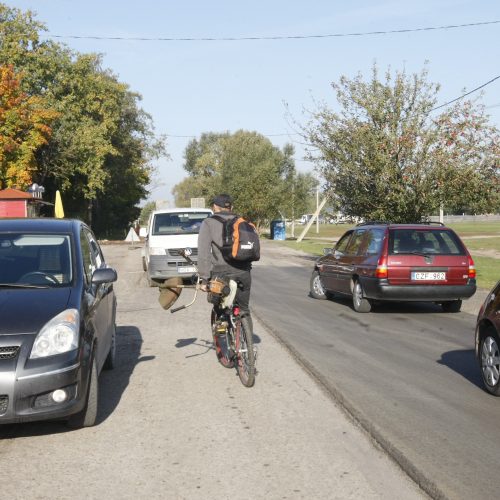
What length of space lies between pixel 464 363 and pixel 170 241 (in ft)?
34.2

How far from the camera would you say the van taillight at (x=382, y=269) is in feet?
40.4

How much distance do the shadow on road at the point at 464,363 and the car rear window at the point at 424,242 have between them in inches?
142

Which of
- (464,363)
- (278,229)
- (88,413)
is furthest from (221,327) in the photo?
(278,229)

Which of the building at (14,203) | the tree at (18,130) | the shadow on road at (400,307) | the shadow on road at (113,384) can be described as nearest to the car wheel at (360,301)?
the shadow on road at (400,307)

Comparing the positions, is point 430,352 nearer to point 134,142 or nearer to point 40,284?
point 40,284

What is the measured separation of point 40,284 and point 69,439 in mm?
1354

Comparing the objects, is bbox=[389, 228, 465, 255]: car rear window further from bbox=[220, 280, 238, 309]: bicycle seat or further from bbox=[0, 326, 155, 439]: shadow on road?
bbox=[220, 280, 238, 309]: bicycle seat

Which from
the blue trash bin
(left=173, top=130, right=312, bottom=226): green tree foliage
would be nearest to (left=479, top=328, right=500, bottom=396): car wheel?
the blue trash bin

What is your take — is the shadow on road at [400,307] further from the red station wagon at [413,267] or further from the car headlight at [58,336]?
the car headlight at [58,336]

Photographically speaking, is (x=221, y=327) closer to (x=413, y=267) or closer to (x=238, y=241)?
(x=238, y=241)

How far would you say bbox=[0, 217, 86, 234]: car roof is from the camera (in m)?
6.61

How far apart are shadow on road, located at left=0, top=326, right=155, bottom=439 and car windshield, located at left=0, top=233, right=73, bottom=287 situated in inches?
43.9

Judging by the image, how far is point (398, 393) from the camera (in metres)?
6.72

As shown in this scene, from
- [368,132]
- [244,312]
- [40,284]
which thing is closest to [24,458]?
[40,284]
